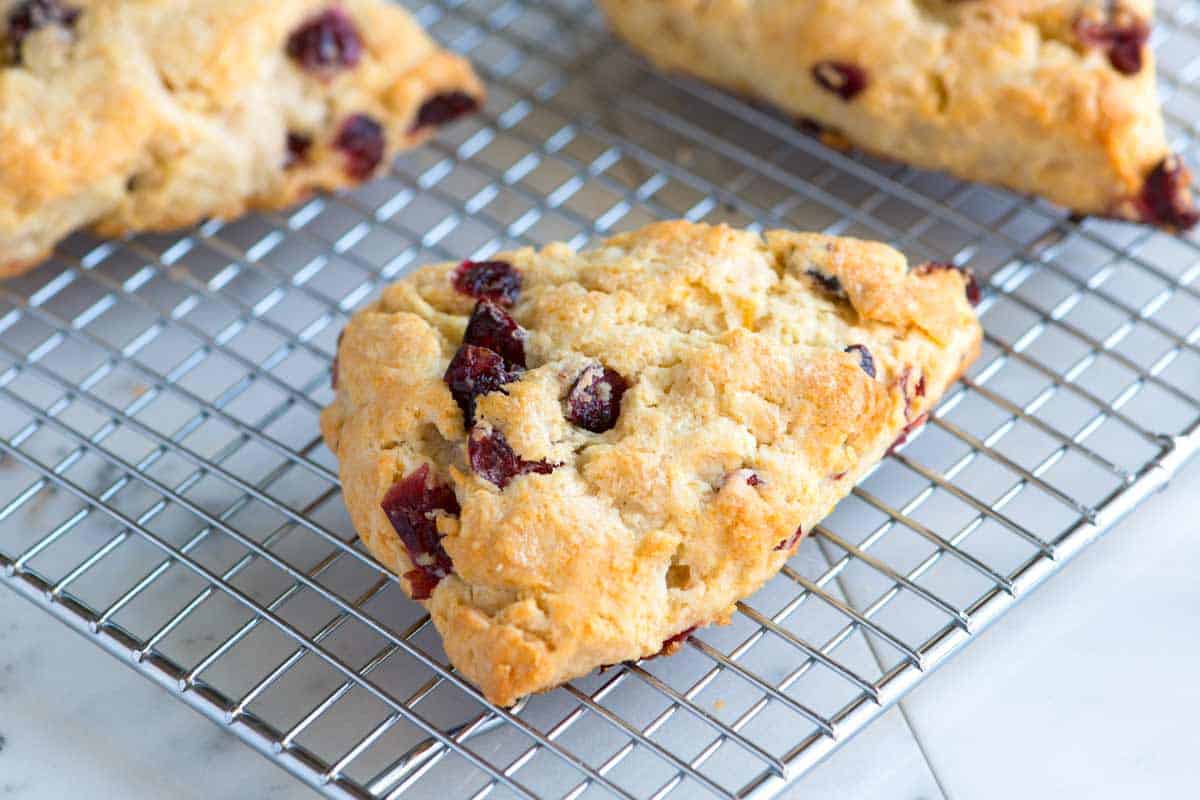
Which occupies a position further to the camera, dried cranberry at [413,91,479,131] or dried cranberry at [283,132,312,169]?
dried cranberry at [413,91,479,131]

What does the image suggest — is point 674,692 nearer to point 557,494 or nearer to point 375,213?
point 557,494

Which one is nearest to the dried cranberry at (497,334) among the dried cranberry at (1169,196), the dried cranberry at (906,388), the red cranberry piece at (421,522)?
the red cranberry piece at (421,522)

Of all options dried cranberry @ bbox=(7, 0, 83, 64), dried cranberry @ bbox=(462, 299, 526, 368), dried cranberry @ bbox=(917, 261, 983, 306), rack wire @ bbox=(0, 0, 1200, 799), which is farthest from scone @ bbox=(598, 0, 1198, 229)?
dried cranberry @ bbox=(7, 0, 83, 64)

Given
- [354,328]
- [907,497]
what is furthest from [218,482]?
[907,497]

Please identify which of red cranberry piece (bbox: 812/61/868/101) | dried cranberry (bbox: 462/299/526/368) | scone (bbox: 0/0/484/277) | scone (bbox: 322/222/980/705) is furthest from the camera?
red cranberry piece (bbox: 812/61/868/101)

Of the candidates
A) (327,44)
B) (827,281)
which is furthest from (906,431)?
(327,44)

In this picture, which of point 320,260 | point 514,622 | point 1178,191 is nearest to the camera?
point 514,622

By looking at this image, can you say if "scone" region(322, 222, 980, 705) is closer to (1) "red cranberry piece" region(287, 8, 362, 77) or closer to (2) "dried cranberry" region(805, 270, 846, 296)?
(2) "dried cranberry" region(805, 270, 846, 296)
